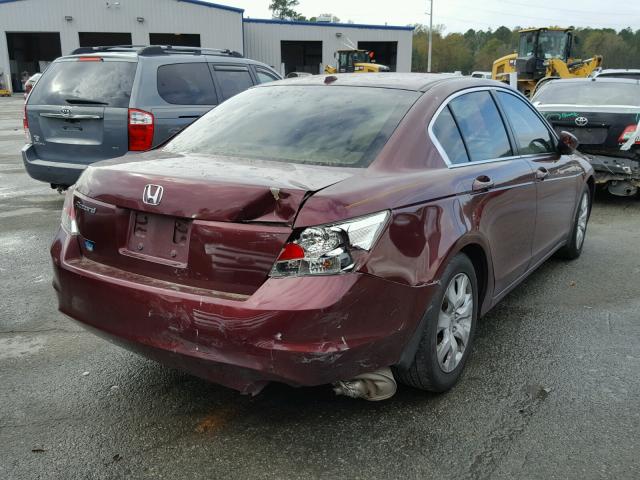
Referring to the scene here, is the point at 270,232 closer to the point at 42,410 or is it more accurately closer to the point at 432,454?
the point at 432,454

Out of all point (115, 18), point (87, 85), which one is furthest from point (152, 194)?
point (115, 18)

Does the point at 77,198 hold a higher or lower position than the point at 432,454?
higher

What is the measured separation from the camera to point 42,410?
3107 mm

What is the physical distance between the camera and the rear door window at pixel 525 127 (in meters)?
4.30

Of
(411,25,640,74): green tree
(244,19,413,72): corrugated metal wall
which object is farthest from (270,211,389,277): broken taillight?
(411,25,640,74): green tree

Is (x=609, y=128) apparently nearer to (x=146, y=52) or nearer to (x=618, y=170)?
(x=618, y=170)

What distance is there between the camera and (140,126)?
22.0 ft

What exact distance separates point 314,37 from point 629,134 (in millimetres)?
45009

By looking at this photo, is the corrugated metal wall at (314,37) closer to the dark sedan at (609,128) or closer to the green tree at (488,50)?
the green tree at (488,50)

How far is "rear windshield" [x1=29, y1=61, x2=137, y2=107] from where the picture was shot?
6.86 meters

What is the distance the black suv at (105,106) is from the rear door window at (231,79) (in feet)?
1.11

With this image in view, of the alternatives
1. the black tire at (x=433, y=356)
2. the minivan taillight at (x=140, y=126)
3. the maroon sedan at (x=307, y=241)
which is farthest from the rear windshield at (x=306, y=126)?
the minivan taillight at (x=140, y=126)

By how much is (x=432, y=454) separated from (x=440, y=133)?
5.40 feet

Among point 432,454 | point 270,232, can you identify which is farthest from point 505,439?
point 270,232
